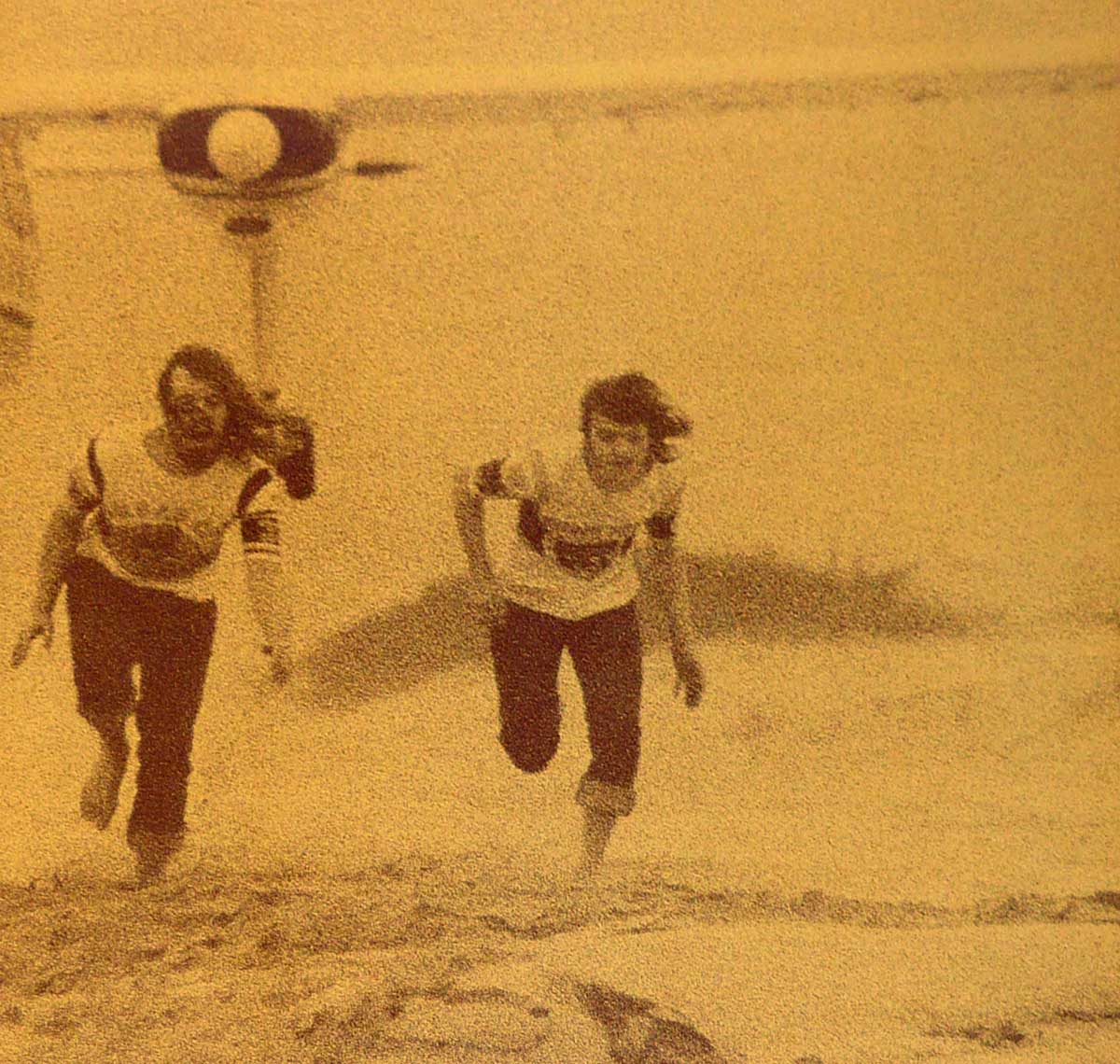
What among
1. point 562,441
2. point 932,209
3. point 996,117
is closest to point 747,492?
point 562,441

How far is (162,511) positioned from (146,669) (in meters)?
0.22

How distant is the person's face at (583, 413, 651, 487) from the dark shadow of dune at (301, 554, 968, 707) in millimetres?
161

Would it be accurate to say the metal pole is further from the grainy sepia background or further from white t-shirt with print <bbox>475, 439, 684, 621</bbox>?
white t-shirt with print <bbox>475, 439, 684, 621</bbox>

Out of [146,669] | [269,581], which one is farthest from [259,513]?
[146,669]

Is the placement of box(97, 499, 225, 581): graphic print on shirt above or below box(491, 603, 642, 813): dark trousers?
above

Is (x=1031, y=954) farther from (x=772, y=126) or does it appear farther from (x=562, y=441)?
(x=772, y=126)

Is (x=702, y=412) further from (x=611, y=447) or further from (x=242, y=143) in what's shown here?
(x=242, y=143)

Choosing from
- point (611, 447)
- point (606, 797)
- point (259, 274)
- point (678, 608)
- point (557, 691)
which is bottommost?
point (606, 797)

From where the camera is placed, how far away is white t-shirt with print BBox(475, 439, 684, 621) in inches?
48.1

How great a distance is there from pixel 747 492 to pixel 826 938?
649 millimetres

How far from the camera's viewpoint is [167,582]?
121cm

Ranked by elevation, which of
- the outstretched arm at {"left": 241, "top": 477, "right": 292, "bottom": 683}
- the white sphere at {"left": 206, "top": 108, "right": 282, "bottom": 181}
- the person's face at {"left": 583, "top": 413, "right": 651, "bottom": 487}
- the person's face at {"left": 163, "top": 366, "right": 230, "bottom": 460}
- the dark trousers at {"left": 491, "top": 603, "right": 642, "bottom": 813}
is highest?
the white sphere at {"left": 206, "top": 108, "right": 282, "bottom": 181}

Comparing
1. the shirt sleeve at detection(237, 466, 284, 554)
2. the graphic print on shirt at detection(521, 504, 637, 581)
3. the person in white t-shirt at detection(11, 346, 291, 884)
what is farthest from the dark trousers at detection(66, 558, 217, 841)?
the graphic print on shirt at detection(521, 504, 637, 581)

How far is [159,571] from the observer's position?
121 centimetres
